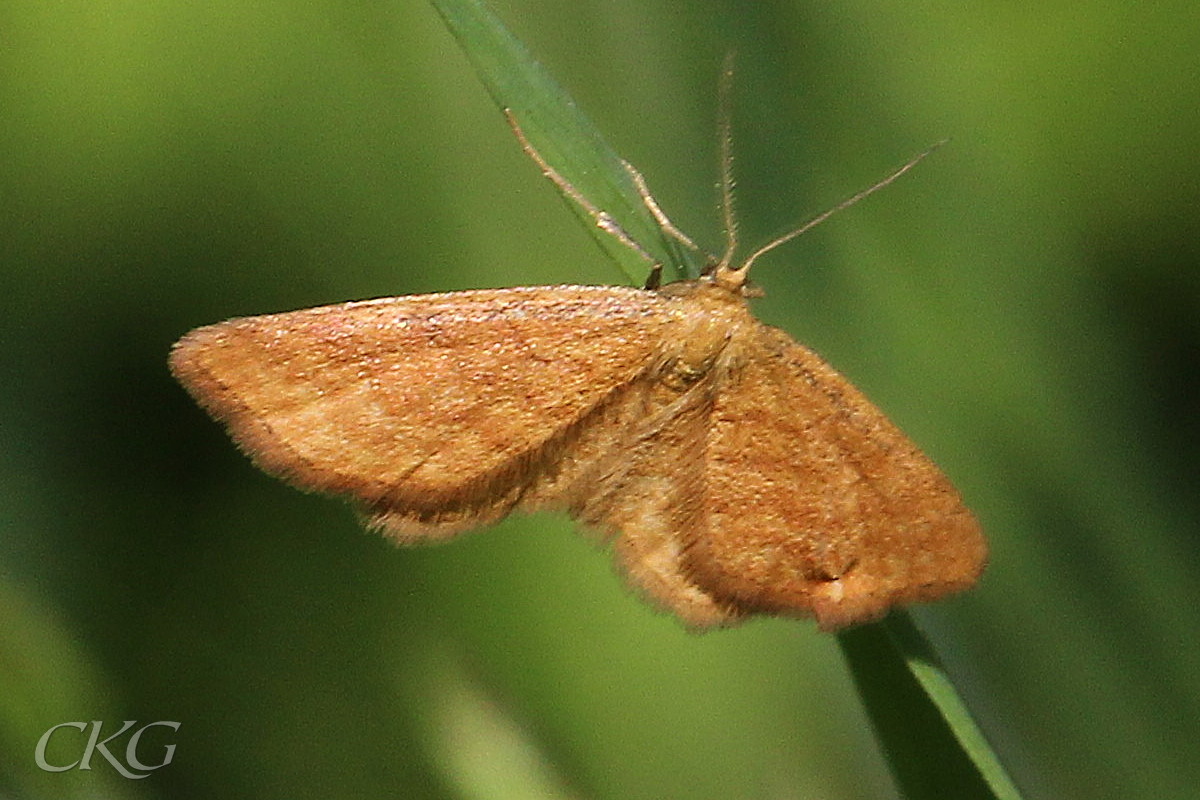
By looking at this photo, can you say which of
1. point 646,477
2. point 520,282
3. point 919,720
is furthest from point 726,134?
point 919,720

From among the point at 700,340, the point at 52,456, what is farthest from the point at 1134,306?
the point at 52,456

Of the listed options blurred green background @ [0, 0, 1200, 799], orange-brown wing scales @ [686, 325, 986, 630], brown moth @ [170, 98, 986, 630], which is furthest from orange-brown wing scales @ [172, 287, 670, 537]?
blurred green background @ [0, 0, 1200, 799]

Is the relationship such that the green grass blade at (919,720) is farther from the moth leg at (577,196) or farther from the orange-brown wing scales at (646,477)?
the moth leg at (577,196)

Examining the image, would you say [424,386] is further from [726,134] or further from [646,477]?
[726,134]

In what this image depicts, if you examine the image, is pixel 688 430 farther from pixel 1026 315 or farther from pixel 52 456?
pixel 52 456

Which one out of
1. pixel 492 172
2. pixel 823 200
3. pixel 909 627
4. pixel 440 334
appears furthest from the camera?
pixel 492 172

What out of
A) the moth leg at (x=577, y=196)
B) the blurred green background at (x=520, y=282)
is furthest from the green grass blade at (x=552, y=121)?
the blurred green background at (x=520, y=282)
